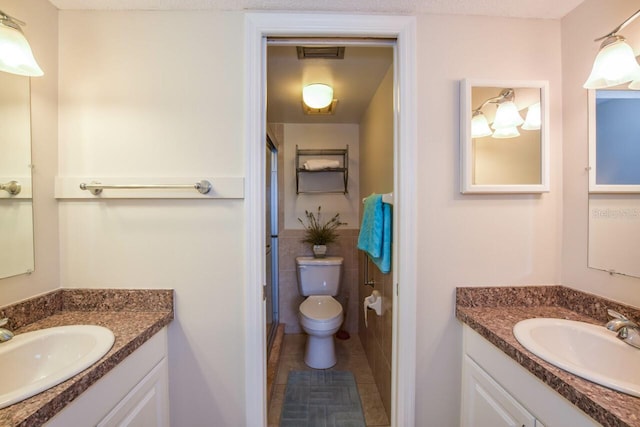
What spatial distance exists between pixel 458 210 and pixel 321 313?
1413 mm

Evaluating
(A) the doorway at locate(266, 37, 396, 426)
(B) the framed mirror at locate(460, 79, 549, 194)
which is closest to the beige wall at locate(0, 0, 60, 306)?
(A) the doorway at locate(266, 37, 396, 426)

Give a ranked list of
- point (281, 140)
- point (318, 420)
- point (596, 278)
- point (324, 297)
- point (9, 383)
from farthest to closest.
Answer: point (281, 140) < point (324, 297) < point (318, 420) < point (596, 278) < point (9, 383)

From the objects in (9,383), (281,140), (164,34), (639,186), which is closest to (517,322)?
(639,186)

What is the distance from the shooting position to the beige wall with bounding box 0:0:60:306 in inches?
40.4

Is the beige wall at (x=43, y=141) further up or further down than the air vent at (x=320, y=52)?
further down

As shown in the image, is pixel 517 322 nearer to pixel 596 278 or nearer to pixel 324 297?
pixel 596 278

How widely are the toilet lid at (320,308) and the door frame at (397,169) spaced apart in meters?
0.95

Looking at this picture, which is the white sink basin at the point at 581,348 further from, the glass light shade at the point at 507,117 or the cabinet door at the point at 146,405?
the cabinet door at the point at 146,405

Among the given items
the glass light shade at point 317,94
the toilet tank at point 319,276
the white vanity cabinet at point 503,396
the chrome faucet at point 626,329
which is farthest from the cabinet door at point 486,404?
the glass light shade at point 317,94

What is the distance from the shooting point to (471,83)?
1125 mm

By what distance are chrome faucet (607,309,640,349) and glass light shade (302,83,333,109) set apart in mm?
1734

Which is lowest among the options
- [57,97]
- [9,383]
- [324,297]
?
[324,297]

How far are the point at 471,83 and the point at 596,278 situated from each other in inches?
37.1

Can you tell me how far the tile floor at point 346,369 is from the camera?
1592mm
